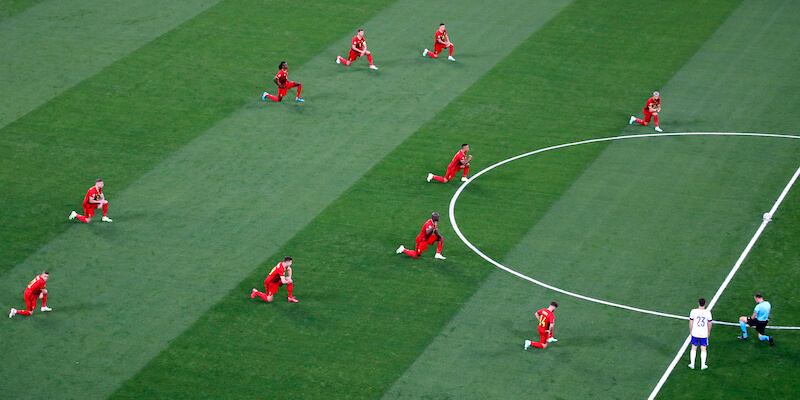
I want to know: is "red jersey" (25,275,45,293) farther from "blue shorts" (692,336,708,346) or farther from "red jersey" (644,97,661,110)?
"red jersey" (644,97,661,110)

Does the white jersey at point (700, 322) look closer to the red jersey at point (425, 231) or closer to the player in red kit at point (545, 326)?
the player in red kit at point (545, 326)

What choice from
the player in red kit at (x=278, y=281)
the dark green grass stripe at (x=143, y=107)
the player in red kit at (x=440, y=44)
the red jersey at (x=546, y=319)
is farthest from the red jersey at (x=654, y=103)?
the player in red kit at (x=278, y=281)

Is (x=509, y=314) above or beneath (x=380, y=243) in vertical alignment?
beneath

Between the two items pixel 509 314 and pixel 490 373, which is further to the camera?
pixel 509 314

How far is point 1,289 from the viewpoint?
1137 inches

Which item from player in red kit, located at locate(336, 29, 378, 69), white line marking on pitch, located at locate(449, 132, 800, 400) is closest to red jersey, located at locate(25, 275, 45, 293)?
white line marking on pitch, located at locate(449, 132, 800, 400)

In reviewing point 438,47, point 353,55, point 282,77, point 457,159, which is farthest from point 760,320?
Answer: point 353,55

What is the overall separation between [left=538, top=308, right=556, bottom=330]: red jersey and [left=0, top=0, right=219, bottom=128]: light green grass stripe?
73.7 feet

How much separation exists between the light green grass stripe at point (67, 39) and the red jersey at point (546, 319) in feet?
73.7

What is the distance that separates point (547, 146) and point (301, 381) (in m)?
15.6

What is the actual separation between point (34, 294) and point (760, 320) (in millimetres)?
19250

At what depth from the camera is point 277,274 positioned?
92.7 ft

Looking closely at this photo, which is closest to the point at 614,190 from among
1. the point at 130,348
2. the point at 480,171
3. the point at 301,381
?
the point at 480,171

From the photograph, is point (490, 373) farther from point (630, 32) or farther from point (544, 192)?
point (630, 32)
